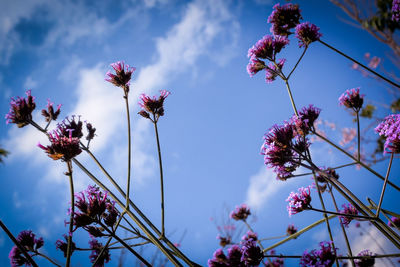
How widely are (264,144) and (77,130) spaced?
5.99ft

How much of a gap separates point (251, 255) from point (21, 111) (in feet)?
8.29

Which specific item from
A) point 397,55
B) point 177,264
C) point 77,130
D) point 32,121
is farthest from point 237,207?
point 397,55

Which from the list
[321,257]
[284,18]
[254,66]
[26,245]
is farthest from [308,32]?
[26,245]

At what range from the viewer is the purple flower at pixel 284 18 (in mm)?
2912

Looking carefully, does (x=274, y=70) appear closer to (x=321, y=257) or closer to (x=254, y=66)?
(x=254, y=66)

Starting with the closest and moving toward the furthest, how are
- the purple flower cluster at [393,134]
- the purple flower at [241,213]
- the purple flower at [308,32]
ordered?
the purple flower cluster at [393,134]
the purple flower at [308,32]
the purple flower at [241,213]

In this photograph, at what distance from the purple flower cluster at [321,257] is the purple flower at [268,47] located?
234 centimetres

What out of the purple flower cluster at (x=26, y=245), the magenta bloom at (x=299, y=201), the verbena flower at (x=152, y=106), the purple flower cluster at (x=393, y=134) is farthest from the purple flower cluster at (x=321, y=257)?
the purple flower cluster at (x=26, y=245)

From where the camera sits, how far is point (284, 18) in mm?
2898

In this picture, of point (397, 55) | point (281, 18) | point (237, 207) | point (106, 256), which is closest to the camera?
point (106, 256)

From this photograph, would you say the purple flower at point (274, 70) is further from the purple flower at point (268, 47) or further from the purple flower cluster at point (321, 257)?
the purple flower cluster at point (321, 257)

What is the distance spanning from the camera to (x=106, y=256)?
7.06 feet

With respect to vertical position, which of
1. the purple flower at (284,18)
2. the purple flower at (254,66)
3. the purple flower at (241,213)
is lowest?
the purple flower at (241,213)

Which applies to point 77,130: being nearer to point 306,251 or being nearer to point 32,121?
point 32,121
